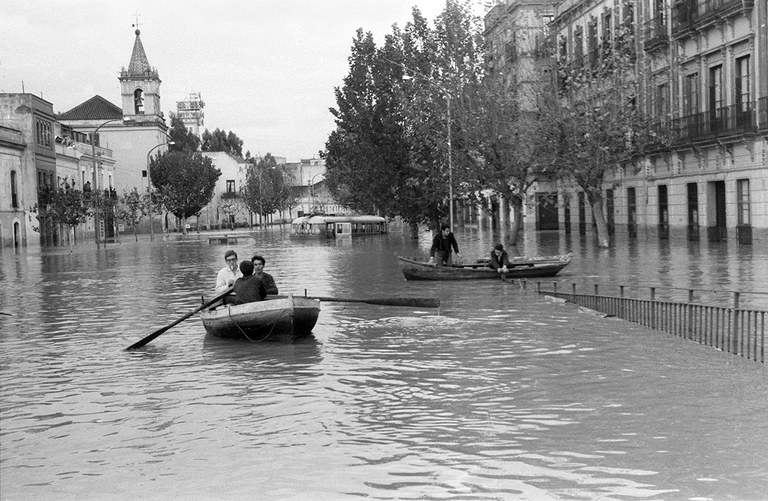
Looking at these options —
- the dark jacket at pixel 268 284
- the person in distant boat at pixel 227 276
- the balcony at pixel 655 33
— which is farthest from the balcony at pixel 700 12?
the dark jacket at pixel 268 284

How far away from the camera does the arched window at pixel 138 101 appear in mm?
116750

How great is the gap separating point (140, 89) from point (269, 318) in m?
104

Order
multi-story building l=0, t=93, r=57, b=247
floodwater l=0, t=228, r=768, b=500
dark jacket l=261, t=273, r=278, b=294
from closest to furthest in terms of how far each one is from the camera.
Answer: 1. floodwater l=0, t=228, r=768, b=500
2. dark jacket l=261, t=273, r=278, b=294
3. multi-story building l=0, t=93, r=57, b=247

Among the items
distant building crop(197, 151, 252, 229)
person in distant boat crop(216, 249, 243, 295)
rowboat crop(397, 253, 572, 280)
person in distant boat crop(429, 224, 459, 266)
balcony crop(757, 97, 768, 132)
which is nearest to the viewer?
person in distant boat crop(216, 249, 243, 295)

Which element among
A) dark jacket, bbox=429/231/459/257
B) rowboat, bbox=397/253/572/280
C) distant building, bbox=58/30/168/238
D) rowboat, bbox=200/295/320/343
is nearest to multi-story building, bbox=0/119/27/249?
distant building, bbox=58/30/168/238

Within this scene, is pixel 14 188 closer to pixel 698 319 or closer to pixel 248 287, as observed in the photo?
pixel 248 287

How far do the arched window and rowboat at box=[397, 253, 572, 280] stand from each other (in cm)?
9235

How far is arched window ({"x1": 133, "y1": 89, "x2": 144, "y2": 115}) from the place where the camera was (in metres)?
117

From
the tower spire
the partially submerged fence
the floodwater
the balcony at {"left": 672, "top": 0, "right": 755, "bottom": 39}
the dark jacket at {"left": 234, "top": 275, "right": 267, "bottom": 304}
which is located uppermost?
the tower spire

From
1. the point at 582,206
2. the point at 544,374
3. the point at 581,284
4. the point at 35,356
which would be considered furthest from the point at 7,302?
the point at 582,206

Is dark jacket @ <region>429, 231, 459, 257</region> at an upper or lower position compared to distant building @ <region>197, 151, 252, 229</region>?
lower

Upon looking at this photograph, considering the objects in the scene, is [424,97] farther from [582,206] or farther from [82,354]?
[82,354]

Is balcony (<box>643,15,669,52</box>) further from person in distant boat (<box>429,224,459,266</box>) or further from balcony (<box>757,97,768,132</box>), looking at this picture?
person in distant boat (<box>429,224,459,266</box>)

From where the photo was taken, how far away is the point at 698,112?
45250mm
